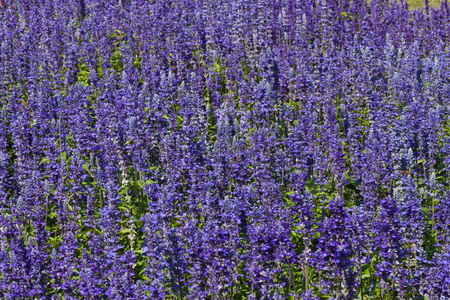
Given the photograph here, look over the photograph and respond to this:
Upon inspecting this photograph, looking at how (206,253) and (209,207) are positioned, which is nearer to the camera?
(206,253)

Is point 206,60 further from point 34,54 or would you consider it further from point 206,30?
point 34,54

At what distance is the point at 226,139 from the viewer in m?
12.8

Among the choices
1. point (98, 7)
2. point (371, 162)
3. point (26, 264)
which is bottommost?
point (26, 264)

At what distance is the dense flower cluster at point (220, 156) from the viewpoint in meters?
9.68

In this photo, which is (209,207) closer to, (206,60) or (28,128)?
(28,128)

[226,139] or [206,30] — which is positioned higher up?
[206,30]

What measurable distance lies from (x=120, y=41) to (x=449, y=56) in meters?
10.9

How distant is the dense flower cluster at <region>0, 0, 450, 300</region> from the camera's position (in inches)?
381

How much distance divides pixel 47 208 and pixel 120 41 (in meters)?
9.75

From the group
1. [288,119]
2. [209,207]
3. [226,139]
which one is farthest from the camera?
[288,119]

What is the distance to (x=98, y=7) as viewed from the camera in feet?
72.7

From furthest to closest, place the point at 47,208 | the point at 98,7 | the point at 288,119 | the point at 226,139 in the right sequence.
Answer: the point at 98,7, the point at 288,119, the point at 226,139, the point at 47,208

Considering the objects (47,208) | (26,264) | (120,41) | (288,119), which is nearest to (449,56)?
(288,119)

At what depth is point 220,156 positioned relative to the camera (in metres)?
12.1
